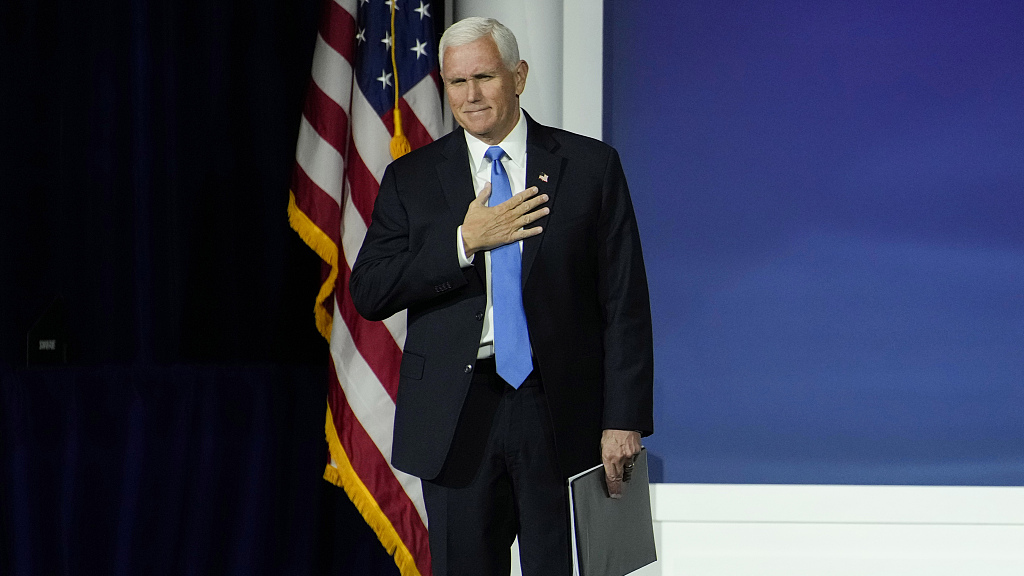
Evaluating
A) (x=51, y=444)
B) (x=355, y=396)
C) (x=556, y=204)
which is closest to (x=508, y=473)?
(x=556, y=204)

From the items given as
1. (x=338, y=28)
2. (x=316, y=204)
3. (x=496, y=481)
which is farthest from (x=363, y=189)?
(x=496, y=481)

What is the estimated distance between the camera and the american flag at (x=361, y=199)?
8.34 feet

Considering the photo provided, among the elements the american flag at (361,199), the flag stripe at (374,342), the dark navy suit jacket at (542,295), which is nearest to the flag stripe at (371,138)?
the american flag at (361,199)

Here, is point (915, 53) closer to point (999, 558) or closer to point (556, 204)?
point (999, 558)

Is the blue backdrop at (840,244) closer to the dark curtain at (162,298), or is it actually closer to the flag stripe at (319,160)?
the flag stripe at (319,160)

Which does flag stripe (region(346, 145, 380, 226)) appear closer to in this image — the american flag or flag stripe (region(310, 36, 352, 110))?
the american flag

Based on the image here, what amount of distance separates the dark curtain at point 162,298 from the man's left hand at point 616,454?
1269 millimetres

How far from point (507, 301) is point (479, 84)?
38 centimetres

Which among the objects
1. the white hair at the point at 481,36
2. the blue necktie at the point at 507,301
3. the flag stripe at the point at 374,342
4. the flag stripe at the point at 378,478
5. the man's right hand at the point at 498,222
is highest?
the white hair at the point at 481,36

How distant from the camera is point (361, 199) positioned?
8.55 ft

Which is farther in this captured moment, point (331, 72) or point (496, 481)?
point (331, 72)

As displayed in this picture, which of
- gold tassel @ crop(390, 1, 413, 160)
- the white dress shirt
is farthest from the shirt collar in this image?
gold tassel @ crop(390, 1, 413, 160)

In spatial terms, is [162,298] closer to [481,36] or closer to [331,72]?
[331,72]

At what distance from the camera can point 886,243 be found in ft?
10.0
